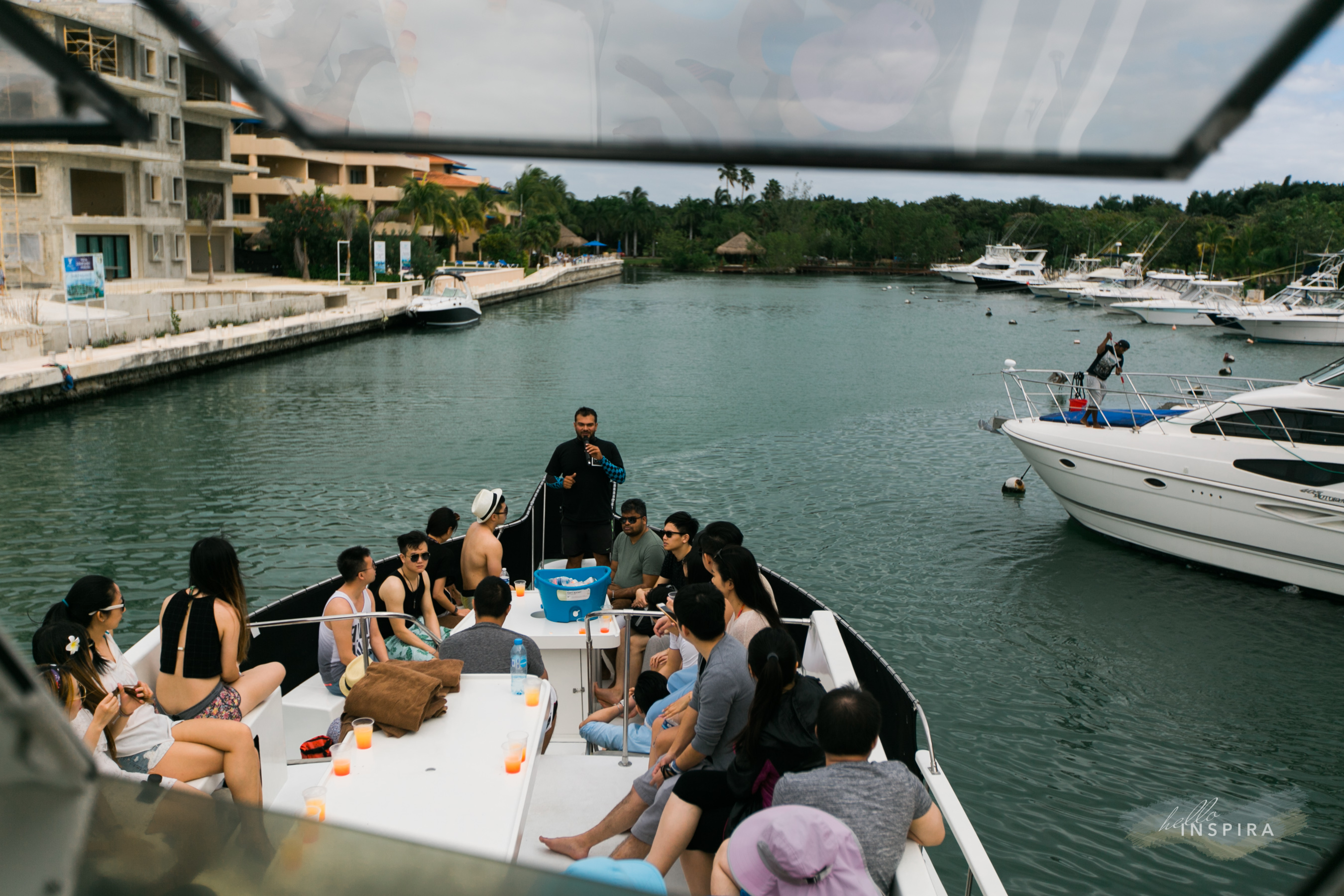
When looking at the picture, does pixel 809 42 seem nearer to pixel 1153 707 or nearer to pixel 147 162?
pixel 1153 707

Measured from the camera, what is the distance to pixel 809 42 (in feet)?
3.65

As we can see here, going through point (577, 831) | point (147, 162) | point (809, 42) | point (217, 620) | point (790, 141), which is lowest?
point (577, 831)

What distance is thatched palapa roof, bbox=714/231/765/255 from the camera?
347 feet

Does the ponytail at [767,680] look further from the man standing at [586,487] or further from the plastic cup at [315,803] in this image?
the man standing at [586,487]

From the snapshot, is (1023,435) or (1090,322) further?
(1090,322)

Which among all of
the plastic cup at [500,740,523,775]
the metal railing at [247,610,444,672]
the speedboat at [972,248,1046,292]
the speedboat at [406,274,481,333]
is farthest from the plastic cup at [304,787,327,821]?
the speedboat at [972,248,1046,292]

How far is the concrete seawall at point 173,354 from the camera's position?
20422mm

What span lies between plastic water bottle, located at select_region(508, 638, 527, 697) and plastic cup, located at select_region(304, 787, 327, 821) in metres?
1.05

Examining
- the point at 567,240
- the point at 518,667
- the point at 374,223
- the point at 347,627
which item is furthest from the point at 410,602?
the point at 567,240

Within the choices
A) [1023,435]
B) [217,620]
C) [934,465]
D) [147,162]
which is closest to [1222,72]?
[217,620]

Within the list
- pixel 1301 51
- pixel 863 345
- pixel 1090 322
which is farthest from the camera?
pixel 1090 322

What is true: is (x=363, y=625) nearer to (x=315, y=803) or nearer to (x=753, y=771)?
(x=315, y=803)

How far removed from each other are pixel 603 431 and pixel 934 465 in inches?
284

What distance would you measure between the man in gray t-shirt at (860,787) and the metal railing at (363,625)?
2589 mm
